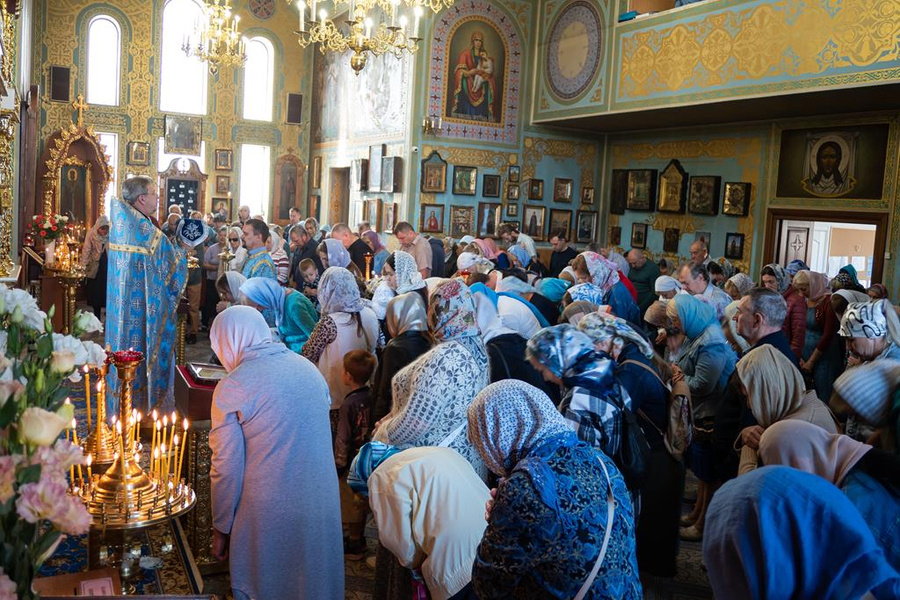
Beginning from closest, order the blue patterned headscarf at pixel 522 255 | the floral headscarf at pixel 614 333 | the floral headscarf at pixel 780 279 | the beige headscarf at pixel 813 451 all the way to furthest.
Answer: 1. the beige headscarf at pixel 813 451
2. the floral headscarf at pixel 614 333
3. the floral headscarf at pixel 780 279
4. the blue patterned headscarf at pixel 522 255

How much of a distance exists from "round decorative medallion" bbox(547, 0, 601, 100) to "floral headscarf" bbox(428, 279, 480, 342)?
11.6 meters

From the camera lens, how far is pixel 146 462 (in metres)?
4.98

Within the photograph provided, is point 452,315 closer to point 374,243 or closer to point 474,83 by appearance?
point 374,243

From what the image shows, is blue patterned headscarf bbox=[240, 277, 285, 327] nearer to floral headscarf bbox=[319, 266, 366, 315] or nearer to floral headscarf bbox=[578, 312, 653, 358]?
floral headscarf bbox=[319, 266, 366, 315]

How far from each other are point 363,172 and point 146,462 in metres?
12.9

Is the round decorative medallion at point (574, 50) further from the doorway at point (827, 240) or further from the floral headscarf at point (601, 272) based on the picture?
the floral headscarf at point (601, 272)

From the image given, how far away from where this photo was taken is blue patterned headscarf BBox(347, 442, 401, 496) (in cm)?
342

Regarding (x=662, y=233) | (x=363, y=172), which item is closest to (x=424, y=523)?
(x=662, y=233)

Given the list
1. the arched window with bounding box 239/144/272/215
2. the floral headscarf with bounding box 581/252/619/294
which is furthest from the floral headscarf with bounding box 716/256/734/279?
the arched window with bounding box 239/144/272/215

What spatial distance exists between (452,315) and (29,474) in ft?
8.31

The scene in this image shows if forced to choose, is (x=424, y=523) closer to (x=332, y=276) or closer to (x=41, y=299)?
(x=332, y=276)

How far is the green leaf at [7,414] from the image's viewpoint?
1.51 m

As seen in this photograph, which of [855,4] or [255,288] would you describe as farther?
[855,4]

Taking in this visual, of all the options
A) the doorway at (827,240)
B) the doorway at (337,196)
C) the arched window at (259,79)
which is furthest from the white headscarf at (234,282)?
the arched window at (259,79)
